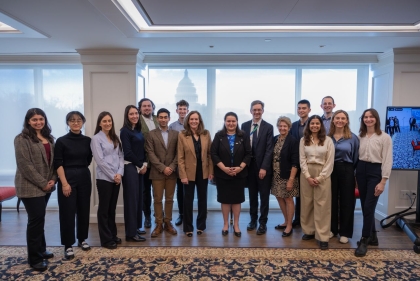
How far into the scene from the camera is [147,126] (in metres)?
3.67

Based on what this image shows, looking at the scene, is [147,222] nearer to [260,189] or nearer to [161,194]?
[161,194]

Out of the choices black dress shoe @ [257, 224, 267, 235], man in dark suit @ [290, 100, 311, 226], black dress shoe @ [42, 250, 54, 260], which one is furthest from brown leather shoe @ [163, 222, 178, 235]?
man in dark suit @ [290, 100, 311, 226]

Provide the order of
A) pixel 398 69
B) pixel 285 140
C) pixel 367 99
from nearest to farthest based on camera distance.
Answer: pixel 285 140
pixel 398 69
pixel 367 99

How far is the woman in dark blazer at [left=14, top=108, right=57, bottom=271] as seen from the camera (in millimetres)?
2615

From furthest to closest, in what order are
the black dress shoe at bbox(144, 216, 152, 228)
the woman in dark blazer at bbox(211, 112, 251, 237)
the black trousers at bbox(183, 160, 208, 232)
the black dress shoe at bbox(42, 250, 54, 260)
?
the black dress shoe at bbox(144, 216, 152, 228)
the black trousers at bbox(183, 160, 208, 232)
the woman in dark blazer at bbox(211, 112, 251, 237)
the black dress shoe at bbox(42, 250, 54, 260)

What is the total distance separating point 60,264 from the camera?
2.88 metres

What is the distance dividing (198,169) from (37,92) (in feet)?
10.1

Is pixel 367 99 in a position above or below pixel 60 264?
above

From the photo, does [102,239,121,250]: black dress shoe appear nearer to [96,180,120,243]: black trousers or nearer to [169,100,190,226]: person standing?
[96,180,120,243]: black trousers

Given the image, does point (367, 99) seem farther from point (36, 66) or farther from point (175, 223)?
point (36, 66)

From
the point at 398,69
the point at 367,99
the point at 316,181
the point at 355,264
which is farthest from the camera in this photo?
the point at 367,99

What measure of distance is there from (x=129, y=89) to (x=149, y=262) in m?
2.30

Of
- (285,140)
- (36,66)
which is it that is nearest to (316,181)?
(285,140)

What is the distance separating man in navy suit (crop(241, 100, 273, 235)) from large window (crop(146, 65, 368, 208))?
1039 mm
